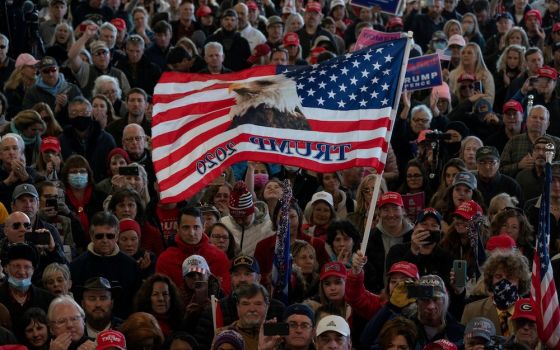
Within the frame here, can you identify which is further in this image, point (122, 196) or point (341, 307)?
point (122, 196)

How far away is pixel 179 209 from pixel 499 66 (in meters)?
6.19

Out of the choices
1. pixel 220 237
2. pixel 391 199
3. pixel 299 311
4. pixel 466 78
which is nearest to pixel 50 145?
pixel 220 237

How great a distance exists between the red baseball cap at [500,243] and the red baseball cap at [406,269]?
3.16 ft

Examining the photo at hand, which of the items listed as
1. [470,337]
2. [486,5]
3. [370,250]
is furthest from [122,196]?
[486,5]

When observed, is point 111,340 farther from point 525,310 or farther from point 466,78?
point 466,78

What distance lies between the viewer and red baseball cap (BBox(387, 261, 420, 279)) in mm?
14480

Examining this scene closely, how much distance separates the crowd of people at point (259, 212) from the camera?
1418 centimetres

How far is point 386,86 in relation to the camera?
13.9m

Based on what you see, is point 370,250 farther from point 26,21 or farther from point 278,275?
point 26,21

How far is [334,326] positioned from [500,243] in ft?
8.16

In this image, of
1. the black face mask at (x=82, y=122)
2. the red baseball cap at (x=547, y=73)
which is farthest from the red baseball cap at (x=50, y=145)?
Answer: the red baseball cap at (x=547, y=73)

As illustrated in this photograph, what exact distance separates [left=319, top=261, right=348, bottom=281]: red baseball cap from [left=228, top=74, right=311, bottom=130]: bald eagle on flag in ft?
4.44

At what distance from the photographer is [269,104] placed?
1398 centimetres

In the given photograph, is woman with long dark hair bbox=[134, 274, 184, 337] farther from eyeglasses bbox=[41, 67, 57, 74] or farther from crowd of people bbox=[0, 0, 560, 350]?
eyeglasses bbox=[41, 67, 57, 74]
